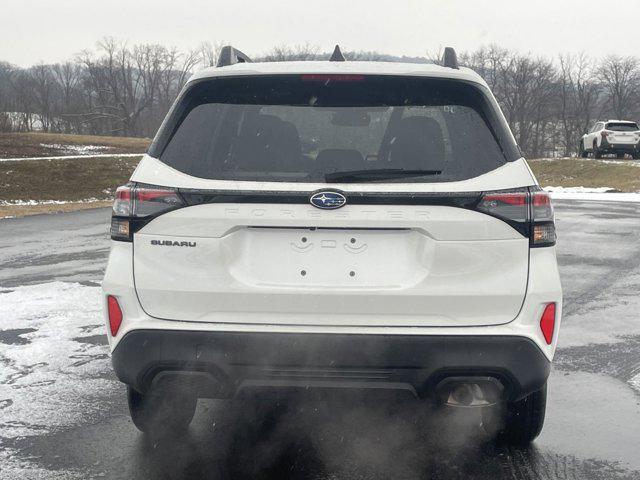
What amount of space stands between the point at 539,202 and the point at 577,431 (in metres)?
1.49

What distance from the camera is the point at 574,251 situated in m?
11.5

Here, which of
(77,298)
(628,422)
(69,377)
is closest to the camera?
(628,422)

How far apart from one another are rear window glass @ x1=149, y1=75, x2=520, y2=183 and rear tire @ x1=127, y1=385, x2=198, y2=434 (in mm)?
1233

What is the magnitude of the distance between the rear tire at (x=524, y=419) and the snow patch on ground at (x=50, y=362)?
2204 mm

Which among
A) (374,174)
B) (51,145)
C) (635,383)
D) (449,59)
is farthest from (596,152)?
(374,174)

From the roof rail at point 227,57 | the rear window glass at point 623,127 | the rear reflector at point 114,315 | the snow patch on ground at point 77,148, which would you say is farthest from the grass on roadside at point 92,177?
the rear reflector at point 114,315

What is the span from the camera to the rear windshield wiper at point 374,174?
3037 millimetres

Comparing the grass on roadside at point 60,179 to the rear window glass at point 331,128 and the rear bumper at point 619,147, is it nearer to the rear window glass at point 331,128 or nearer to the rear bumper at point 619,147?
the rear bumper at point 619,147

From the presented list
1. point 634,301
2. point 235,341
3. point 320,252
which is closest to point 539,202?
point 320,252

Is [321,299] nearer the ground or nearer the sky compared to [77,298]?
nearer the sky

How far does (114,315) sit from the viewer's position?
3.23 metres

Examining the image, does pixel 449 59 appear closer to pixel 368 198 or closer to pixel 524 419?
pixel 368 198

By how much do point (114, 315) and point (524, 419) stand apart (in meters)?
1.94

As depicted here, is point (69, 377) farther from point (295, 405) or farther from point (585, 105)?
point (585, 105)
